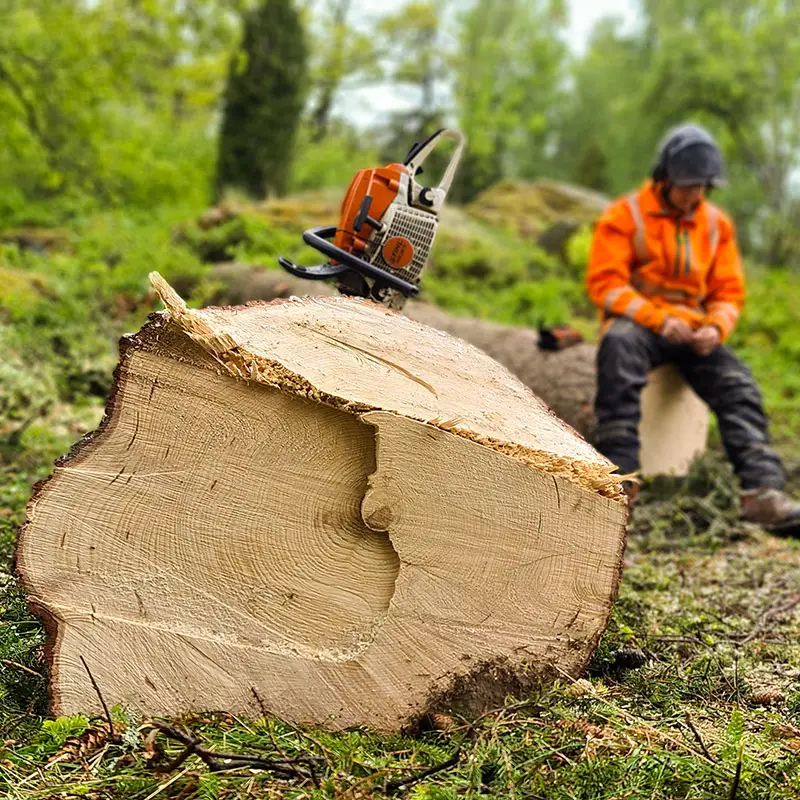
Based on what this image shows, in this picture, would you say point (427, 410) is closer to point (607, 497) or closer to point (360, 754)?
point (607, 497)

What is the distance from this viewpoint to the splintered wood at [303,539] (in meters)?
1.88

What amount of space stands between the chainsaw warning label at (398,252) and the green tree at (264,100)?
10229 millimetres

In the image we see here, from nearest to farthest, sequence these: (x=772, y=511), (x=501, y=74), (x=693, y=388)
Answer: (x=772, y=511) → (x=693, y=388) → (x=501, y=74)

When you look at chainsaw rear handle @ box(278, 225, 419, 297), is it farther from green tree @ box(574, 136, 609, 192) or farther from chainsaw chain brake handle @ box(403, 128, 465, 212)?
green tree @ box(574, 136, 609, 192)

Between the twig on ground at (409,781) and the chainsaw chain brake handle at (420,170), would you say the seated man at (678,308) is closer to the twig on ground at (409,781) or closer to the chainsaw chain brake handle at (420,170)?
the chainsaw chain brake handle at (420,170)

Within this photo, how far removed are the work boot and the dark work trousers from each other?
8 cm

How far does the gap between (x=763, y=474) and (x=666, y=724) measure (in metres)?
2.64

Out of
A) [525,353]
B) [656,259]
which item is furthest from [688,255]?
[525,353]

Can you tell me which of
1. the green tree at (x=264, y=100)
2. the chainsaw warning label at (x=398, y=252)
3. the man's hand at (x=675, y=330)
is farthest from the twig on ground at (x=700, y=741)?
the green tree at (x=264, y=100)

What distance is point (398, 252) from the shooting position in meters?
2.82

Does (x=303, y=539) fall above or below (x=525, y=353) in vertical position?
below

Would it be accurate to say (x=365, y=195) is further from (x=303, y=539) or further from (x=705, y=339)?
(x=705, y=339)

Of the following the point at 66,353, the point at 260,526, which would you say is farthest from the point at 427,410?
the point at 66,353

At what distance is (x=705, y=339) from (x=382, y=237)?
7.36 feet
